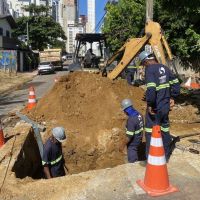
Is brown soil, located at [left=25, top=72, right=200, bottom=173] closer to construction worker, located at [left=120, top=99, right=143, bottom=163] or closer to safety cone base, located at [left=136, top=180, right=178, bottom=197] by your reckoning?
construction worker, located at [left=120, top=99, right=143, bottom=163]

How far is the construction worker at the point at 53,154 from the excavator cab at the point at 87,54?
12.0 metres

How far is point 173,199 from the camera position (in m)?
5.51

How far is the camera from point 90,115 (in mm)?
11086

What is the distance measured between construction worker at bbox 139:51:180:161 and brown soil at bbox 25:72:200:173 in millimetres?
3103

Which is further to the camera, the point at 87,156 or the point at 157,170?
the point at 87,156

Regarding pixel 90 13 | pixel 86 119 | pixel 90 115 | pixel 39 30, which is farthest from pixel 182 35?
pixel 90 13

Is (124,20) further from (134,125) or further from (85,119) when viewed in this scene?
(134,125)

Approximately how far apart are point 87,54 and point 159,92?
47.0 ft

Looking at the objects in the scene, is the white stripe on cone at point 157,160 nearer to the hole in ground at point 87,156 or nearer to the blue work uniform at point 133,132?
the blue work uniform at point 133,132

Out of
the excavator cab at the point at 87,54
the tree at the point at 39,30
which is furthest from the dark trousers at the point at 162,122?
the tree at the point at 39,30

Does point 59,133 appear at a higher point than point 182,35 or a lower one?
lower

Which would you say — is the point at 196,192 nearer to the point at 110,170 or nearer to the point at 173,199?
the point at 173,199

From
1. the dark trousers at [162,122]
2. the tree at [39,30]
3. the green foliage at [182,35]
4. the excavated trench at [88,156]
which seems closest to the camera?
the dark trousers at [162,122]

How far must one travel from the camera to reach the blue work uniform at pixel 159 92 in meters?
6.57
